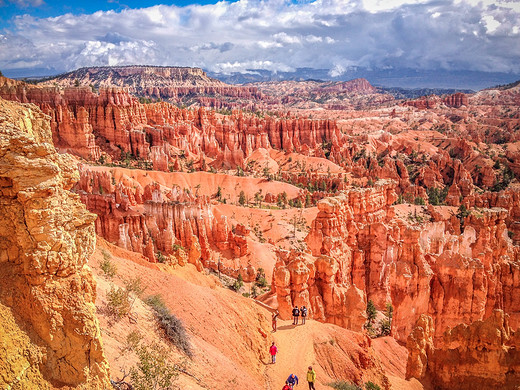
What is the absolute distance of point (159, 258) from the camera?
1077 inches

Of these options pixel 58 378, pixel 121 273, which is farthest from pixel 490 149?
pixel 58 378

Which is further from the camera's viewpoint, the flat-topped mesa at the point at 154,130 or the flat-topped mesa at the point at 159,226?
the flat-topped mesa at the point at 154,130

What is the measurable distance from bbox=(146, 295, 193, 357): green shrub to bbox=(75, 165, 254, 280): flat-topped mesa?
9.83 meters

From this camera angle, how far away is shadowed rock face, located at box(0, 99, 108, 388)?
576 cm

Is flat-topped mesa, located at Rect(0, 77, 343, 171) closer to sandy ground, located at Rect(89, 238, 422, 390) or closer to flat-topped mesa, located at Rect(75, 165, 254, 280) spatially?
flat-topped mesa, located at Rect(75, 165, 254, 280)

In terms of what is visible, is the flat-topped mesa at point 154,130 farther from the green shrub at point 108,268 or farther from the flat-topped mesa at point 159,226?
the green shrub at point 108,268

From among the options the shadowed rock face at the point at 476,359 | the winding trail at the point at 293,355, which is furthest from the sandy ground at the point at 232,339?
the shadowed rock face at the point at 476,359

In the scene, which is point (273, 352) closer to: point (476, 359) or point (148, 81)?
point (476, 359)

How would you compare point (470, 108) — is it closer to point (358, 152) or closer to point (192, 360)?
point (358, 152)

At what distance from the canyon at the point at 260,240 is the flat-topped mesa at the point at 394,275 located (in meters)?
0.09

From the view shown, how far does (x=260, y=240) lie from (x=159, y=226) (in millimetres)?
12479

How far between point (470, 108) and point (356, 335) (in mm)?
159450

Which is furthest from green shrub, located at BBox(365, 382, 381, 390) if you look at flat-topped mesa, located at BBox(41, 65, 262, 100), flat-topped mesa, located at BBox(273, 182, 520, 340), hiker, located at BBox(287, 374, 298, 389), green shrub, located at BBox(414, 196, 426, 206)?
flat-topped mesa, located at BBox(41, 65, 262, 100)

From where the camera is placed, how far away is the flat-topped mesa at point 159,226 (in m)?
28.1
